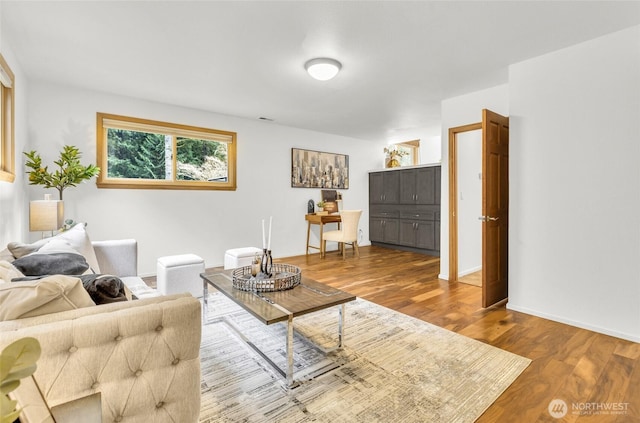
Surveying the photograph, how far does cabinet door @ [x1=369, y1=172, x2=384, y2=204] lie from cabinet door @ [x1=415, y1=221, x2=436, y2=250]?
1.11 meters

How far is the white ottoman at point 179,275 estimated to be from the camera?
3018 mm

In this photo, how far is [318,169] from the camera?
6031 millimetres

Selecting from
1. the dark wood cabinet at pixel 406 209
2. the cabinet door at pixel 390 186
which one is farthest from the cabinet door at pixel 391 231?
the cabinet door at pixel 390 186

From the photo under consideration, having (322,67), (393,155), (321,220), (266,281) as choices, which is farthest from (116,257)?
(393,155)

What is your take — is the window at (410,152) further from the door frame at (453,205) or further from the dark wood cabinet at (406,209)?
the door frame at (453,205)

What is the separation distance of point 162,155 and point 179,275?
2097mm

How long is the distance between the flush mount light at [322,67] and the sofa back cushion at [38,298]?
2524 mm

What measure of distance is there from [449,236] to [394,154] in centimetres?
313

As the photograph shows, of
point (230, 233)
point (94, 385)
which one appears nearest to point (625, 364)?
point (94, 385)

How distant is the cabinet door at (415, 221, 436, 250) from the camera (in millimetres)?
5598

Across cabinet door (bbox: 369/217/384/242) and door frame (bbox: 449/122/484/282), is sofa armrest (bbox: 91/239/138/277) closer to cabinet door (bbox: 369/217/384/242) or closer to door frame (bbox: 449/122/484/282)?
door frame (bbox: 449/122/484/282)

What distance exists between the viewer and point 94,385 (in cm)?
98

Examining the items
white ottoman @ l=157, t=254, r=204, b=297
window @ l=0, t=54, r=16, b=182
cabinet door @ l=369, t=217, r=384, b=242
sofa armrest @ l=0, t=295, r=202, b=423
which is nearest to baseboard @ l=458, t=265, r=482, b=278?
cabinet door @ l=369, t=217, r=384, b=242

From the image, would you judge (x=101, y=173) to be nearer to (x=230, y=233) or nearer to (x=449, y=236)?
(x=230, y=233)
